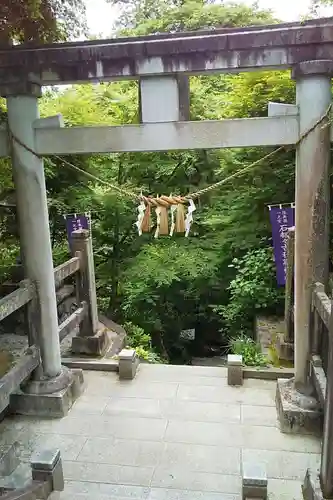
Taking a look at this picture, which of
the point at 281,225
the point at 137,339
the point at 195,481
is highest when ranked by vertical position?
the point at 281,225

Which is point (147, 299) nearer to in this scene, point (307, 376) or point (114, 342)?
A: point (114, 342)

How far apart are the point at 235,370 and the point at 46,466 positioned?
3344mm

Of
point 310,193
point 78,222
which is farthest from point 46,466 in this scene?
point 78,222

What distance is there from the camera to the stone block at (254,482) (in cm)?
445

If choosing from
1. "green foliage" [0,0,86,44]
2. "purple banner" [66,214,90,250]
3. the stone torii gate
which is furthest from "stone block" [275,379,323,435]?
"green foliage" [0,0,86,44]

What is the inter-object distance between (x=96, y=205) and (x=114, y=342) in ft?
12.0

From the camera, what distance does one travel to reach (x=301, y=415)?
5.72 metres

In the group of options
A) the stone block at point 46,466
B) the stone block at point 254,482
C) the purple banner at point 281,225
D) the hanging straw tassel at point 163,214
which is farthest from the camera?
the purple banner at point 281,225

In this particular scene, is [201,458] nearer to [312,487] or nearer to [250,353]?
[312,487]

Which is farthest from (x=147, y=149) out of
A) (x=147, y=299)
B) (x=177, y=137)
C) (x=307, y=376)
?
(x=147, y=299)

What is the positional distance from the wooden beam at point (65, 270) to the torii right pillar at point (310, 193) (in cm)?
364

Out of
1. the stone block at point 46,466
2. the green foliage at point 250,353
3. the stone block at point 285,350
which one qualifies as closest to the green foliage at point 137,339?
the green foliage at point 250,353

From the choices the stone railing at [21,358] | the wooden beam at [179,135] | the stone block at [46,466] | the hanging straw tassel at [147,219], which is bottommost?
the stone block at [46,466]

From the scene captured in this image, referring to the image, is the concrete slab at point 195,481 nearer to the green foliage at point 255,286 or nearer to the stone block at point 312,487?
the stone block at point 312,487
